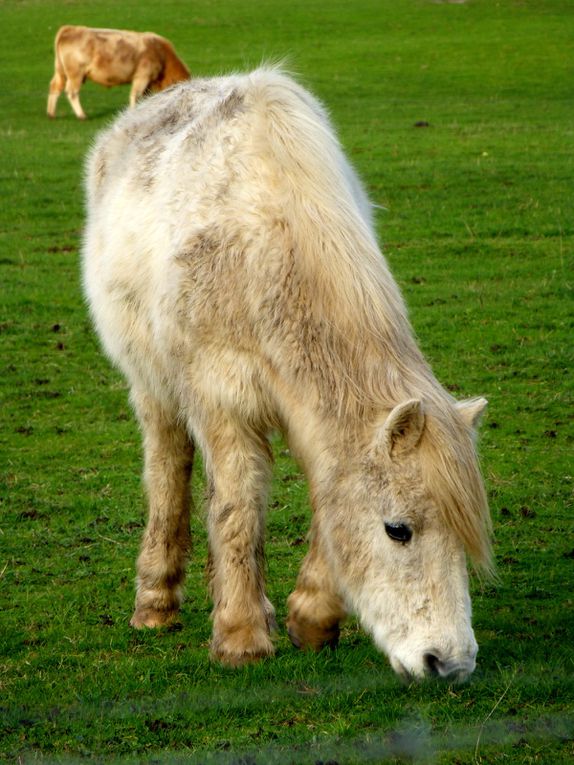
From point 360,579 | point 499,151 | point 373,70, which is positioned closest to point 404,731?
point 360,579

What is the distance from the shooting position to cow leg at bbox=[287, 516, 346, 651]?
523 cm

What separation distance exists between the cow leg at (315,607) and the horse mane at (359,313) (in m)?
0.83

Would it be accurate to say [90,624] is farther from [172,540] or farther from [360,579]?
[360,579]

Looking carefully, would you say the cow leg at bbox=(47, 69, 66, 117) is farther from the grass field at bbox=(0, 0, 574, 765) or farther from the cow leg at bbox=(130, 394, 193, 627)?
the cow leg at bbox=(130, 394, 193, 627)

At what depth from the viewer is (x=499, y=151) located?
1844cm

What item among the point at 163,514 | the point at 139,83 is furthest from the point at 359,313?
the point at 139,83

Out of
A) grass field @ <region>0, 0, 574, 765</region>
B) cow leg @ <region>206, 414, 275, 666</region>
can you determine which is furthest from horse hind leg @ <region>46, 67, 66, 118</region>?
cow leg @ <region>206, 414, 275, 666</region>

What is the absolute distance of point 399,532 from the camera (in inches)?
175

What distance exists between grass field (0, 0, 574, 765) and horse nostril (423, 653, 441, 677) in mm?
214

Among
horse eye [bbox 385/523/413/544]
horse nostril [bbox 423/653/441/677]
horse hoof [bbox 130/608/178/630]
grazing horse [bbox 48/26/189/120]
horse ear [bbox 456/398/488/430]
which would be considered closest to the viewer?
horse nostril [bbox 423/653/441/677]

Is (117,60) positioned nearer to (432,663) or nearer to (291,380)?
(291,380)

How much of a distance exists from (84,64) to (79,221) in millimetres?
11293

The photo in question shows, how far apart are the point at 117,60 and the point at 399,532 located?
22.9m

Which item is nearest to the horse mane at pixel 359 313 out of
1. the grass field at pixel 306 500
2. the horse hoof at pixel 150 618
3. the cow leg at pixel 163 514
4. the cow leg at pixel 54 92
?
the grass field at pixel 306 500
